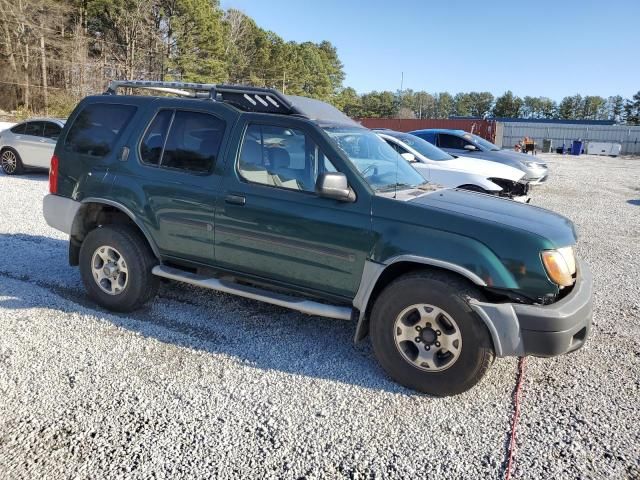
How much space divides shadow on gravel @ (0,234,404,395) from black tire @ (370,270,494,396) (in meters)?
0.17

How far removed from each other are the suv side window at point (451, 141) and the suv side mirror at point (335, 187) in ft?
35.6

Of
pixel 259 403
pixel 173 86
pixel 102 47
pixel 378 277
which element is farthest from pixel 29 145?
pixel 102 47

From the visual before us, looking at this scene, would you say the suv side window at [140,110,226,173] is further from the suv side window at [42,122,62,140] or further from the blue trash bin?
the blue trash bin

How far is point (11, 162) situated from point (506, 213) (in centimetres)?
1313

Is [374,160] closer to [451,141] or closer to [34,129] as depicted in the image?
[451,141]

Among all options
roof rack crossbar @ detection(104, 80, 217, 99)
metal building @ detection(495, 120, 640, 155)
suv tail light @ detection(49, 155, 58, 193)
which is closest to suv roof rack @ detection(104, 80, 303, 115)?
roof rack crossbar @ detection(104, 80, 217, 99)

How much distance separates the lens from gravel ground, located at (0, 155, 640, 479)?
2.66m

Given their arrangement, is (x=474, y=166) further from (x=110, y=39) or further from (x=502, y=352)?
(x=110, y=39)

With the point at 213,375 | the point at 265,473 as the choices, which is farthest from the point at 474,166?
the point at 265,473

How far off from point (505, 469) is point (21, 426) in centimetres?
281

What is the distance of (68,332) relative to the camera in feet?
13.4

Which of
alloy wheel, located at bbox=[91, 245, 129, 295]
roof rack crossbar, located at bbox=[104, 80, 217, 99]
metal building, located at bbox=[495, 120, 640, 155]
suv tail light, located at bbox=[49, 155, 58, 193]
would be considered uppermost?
metal building, located at bbox=[495, 120, 640, 155]

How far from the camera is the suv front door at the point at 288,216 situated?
354 cm

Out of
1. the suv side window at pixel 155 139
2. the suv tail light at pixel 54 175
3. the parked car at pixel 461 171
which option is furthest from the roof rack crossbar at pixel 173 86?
the parked car at pixel 461 171
